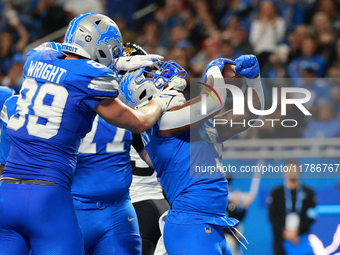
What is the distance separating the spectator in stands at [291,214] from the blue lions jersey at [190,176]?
114 inches

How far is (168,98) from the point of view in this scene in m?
3.21

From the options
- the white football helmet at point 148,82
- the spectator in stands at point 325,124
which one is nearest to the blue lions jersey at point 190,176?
the white football helmet at point 148,82

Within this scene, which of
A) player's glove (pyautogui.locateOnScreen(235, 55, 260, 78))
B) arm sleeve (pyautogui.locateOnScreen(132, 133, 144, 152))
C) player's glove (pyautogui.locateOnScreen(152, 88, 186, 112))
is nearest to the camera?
player's glove (pyautogui.locateOnScreen(152, 88, 186, 112))

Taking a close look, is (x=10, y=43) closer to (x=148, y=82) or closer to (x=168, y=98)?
(x=148, y=82)

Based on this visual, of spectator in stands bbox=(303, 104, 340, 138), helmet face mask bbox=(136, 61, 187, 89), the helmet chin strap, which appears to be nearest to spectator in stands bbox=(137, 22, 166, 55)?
spectator in stands bbox=(303, 104, 340, 138)

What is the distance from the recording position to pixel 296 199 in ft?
19.7

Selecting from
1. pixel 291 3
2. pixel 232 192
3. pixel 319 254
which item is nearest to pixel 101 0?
pixel 291 3

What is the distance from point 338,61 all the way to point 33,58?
21.4ft

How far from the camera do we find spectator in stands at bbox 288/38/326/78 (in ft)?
27.3

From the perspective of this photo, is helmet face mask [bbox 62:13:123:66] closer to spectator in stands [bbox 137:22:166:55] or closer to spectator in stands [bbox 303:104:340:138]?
spectator in stands [bbox 303:104:340:138]

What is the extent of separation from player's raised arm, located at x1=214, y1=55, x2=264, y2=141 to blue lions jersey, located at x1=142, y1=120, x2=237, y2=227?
44cm

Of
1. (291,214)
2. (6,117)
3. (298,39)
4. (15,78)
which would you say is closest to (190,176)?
(6,117)

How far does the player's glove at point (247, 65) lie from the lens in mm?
3488

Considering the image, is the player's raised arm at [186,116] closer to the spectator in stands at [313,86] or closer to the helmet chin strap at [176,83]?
the helmet chin strap at [176,83]
